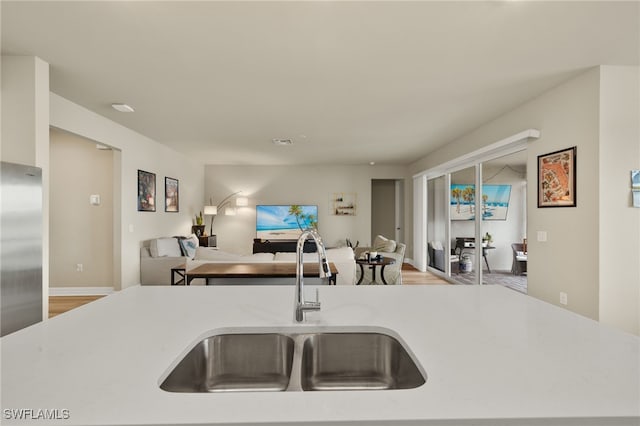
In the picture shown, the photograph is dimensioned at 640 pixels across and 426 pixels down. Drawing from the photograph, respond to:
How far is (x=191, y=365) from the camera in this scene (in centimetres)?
96

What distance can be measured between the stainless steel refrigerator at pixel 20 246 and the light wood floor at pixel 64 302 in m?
1.76

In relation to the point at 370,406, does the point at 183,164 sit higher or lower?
higher

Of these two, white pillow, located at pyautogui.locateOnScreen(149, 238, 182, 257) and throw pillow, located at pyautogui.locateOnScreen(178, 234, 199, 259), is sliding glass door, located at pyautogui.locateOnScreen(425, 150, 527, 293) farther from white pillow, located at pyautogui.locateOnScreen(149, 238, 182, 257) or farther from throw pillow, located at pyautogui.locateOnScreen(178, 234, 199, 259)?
white pillow, located at pyautogui.locateOnScreen(149, 238, 182, 257)

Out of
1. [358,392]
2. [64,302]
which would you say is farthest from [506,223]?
[64,302]

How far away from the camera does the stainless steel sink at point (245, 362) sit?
3.39 feet

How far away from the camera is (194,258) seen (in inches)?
169

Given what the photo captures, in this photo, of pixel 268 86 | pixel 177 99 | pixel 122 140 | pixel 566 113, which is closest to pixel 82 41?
pixel 177 99

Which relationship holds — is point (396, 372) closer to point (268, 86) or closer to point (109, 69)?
point (268, 86)

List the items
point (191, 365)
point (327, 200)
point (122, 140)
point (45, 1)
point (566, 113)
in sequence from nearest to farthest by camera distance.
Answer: point (191, 365), point (45, 1), point (566, 113), point (122, 140), point (327, 200)

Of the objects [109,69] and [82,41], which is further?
[109,69]

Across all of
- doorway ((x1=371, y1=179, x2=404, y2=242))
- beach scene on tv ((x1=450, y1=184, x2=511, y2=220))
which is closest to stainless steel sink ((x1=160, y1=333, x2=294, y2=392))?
beach scene on tv ((x1=450, y1=184, x2=511, y2=220))

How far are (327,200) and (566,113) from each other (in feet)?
18.3

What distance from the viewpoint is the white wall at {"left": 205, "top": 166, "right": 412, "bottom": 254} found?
27.1 feet

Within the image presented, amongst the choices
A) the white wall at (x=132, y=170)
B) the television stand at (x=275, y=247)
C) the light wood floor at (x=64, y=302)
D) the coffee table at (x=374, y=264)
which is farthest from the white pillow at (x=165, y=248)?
the coffee table at (x=374, y=264)
